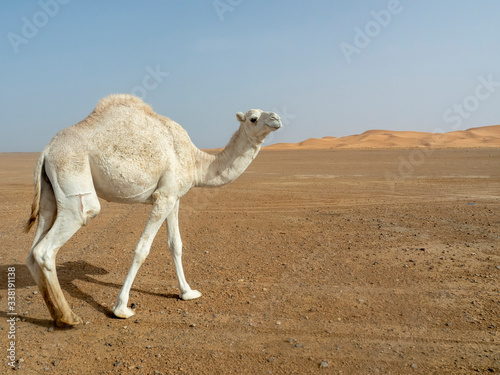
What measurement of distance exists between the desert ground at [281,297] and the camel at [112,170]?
0.70 meters

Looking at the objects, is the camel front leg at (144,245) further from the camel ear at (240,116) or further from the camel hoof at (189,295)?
the camel ear at (240,116)

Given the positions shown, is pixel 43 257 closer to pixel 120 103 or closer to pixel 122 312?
pixel 122 312

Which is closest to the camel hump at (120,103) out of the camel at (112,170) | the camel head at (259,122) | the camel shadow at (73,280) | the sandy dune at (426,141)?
the camel at (112,170)

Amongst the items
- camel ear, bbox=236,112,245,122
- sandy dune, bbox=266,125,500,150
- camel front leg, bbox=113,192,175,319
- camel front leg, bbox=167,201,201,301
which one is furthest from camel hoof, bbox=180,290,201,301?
sandy dune, bbox=266,125,500,150

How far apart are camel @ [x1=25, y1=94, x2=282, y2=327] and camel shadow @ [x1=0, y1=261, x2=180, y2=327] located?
0.47 meters

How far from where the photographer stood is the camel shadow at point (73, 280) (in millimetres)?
5531

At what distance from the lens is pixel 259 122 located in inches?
213

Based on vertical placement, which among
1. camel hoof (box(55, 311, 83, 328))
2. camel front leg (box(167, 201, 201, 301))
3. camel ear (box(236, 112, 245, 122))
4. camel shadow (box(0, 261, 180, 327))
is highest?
camel ear (box(236, 112, 245, 122))

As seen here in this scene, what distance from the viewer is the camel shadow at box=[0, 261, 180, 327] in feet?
18.1

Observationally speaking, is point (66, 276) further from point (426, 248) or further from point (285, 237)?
point (426, 248)

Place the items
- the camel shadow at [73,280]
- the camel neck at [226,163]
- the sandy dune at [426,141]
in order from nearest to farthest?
the camel shadow at [73,280] → the camel neck at [226,163] → the sandy dune at [426,141]

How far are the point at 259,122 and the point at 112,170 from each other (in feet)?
6.59

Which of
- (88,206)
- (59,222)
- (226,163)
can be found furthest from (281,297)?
(59,222)

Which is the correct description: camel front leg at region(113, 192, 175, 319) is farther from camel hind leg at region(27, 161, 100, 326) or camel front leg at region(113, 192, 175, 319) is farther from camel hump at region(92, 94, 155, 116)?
camel hump at region(92, 94, 155, 116)
